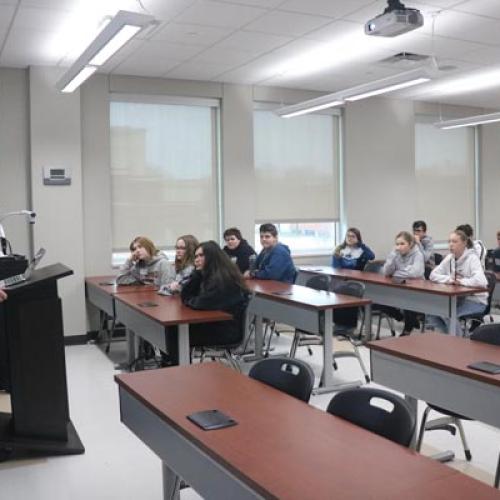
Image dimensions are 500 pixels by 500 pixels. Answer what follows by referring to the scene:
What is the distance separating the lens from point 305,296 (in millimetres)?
5152

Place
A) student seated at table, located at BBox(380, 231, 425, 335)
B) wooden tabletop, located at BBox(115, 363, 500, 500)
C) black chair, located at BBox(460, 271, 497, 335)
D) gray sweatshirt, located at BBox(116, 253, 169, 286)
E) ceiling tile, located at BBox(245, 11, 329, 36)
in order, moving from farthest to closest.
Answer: student seated at table, located at BBox(380, 231, 425, 335), gray sweatshirt, located at BBox(116, 253, 169, 286), black chair, located at BBox(460, 271, 497, 335), ceiling tile, located at BBox(245, 11, 329, 36), wooden tabletop, located at BBox(115, 363, 500, 500)

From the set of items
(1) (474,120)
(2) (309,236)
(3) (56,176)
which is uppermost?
(1) (474,120)

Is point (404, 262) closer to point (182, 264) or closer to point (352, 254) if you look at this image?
point (352, 254)

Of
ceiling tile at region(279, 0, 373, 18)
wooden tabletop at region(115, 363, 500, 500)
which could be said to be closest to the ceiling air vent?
ceiling tile at region(279, 0, 373, 18)

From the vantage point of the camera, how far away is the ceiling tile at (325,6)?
15.0 ft

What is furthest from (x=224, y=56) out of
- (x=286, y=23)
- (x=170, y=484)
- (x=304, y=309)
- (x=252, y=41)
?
(x=170, y=484)

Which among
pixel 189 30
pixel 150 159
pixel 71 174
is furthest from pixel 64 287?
pixel 189 30

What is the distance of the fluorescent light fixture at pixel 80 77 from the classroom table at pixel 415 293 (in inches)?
129

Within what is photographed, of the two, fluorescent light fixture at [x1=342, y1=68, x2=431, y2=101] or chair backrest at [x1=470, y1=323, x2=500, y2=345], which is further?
fluorescent light fixture at [x1=342, y1=68, x2=431, y2=101]

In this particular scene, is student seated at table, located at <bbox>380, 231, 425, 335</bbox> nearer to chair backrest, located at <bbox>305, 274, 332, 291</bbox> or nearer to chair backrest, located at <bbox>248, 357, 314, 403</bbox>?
chair backrest, located at <bbox>305, 274, 332, 291</bbox>

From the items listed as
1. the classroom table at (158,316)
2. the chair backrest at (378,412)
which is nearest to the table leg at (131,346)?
the classroom table at (158,316)

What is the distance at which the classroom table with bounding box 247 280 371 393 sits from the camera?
4.77 metres

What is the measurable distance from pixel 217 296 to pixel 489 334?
6.55 feet

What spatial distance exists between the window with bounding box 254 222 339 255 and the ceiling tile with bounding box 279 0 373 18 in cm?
360
